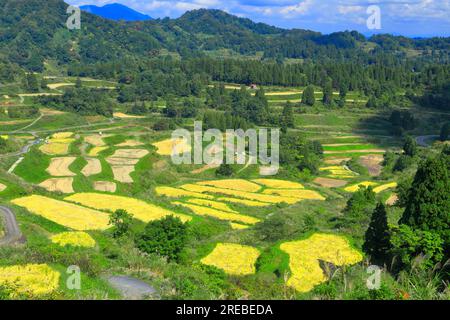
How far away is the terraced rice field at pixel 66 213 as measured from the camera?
36250 millimetres

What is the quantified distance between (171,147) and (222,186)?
2463 centimetres

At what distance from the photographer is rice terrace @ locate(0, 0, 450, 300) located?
21.0 metres

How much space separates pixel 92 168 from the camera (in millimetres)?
64750

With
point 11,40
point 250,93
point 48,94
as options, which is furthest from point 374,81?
point 11,40

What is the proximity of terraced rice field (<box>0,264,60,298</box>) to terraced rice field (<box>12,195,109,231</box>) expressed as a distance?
14.6 m

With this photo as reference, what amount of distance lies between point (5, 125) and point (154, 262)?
261 feet

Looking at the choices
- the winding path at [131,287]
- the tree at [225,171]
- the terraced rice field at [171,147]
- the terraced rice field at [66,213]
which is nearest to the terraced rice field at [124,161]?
the terraced rice field at [171,147]

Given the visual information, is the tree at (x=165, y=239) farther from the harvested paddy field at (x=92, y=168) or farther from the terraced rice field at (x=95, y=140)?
the terraced rice field at (x=95, y=140)

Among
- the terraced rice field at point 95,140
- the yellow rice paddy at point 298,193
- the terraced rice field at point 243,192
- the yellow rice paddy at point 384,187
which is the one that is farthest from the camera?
the terraced rice field at point 95,140

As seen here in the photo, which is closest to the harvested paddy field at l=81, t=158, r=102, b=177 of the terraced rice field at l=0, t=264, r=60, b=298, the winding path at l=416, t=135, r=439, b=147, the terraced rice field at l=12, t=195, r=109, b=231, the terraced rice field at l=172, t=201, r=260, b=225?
the terraced rice field at l=12, t=195, r=109, b=231

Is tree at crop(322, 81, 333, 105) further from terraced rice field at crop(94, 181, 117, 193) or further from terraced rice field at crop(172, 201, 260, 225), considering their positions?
terraced rice field at crop(172, 201, 260, 225)

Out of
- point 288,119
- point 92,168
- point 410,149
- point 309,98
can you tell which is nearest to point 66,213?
point 92,168

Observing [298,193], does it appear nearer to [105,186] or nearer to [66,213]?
[105,186]

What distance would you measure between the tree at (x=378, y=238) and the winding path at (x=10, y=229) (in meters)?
20.1
